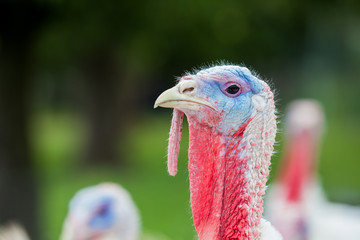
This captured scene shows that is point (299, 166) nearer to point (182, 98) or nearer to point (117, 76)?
point (182, 98)

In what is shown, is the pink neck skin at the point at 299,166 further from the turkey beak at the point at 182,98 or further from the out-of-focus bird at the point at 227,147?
the turkey beak at the point at 182,98

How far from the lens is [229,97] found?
7.16 feet

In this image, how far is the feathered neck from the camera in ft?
7.22

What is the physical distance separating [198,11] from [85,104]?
6.24 meters

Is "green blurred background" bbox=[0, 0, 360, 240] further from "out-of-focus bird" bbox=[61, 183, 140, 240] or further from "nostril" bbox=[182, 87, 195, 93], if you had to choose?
"out-of-focus bird" bbox=[61, 183, 140, 240]

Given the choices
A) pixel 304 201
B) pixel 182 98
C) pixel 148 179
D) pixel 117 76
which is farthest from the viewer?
pixel 117 76

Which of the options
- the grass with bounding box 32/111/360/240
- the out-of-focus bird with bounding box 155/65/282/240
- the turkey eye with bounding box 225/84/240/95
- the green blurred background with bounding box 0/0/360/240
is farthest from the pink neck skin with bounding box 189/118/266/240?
the grass with bounding box 32/111/360/240

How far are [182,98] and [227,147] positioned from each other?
22cm

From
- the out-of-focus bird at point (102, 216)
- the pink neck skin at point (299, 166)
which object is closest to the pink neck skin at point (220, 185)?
the out-of-focus bird at point (102, 216)

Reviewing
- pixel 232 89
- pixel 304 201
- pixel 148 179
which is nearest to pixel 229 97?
pixel 232 89

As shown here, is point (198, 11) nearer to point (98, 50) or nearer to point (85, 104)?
point (98, 50)

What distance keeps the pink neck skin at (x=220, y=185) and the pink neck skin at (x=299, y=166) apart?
3.23 meters

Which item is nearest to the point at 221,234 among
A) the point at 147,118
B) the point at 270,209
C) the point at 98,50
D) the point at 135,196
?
the point at 270,209

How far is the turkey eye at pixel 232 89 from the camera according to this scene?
2.18 metres
